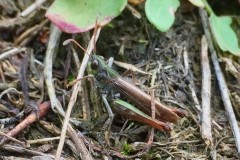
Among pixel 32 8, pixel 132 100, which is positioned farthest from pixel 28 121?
pixel 32 8

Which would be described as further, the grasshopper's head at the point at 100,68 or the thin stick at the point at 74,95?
the grasshopper's head at the point at 100,68

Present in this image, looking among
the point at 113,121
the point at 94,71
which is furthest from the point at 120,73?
the point at 113,121

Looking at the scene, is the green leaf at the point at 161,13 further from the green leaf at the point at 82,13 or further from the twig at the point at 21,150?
the twig at the point at 21,150

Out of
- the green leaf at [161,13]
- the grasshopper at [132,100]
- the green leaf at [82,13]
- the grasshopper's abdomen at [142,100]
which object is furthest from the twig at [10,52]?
the green leaf at [161,13]

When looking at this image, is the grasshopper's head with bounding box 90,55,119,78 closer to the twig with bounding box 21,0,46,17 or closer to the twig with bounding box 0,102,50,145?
the twig with bounding box 0,102,50,145

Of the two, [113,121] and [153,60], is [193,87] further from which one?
[113,121]
